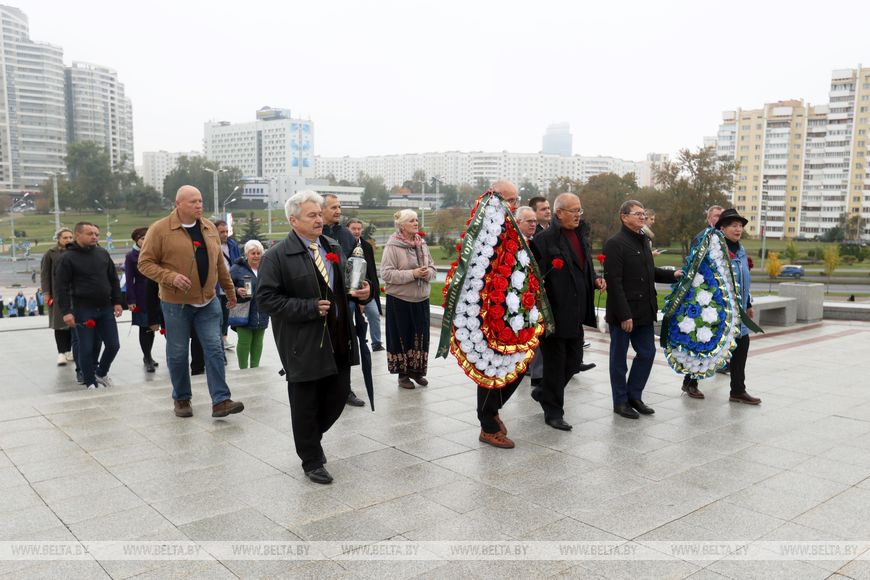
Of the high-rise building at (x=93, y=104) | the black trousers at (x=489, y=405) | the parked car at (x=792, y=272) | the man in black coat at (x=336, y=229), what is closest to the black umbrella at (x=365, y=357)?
the black trousers at (x=489, y=405)

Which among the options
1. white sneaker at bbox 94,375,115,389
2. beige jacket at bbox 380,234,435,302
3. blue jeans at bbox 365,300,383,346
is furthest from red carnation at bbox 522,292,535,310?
white sneaker at bbox 94,375,115,389

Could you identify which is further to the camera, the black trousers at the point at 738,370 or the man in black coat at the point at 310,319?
the black trousers at the point at 738,370

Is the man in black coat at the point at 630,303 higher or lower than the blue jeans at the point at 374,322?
higher

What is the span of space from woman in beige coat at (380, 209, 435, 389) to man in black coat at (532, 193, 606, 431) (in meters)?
1.62

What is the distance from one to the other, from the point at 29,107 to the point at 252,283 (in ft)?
413

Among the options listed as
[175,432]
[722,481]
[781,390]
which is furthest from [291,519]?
[781,390]

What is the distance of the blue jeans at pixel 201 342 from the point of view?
5.68m

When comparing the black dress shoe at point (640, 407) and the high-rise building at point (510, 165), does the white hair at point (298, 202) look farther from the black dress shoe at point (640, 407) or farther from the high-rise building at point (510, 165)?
the high-rise building at point (510, 165)

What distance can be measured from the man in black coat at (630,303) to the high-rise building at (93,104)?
125 metres

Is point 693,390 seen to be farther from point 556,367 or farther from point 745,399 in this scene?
point 556,367

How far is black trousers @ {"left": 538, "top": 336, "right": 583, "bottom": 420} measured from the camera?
5426 millimetres

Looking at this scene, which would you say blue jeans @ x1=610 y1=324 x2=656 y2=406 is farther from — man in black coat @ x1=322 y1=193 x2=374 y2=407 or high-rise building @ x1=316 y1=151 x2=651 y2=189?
high-rise building @ x1=316 y1=151 x2=651 y2=189

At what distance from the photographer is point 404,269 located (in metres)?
6.84

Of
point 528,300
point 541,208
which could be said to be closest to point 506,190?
point 528,300
